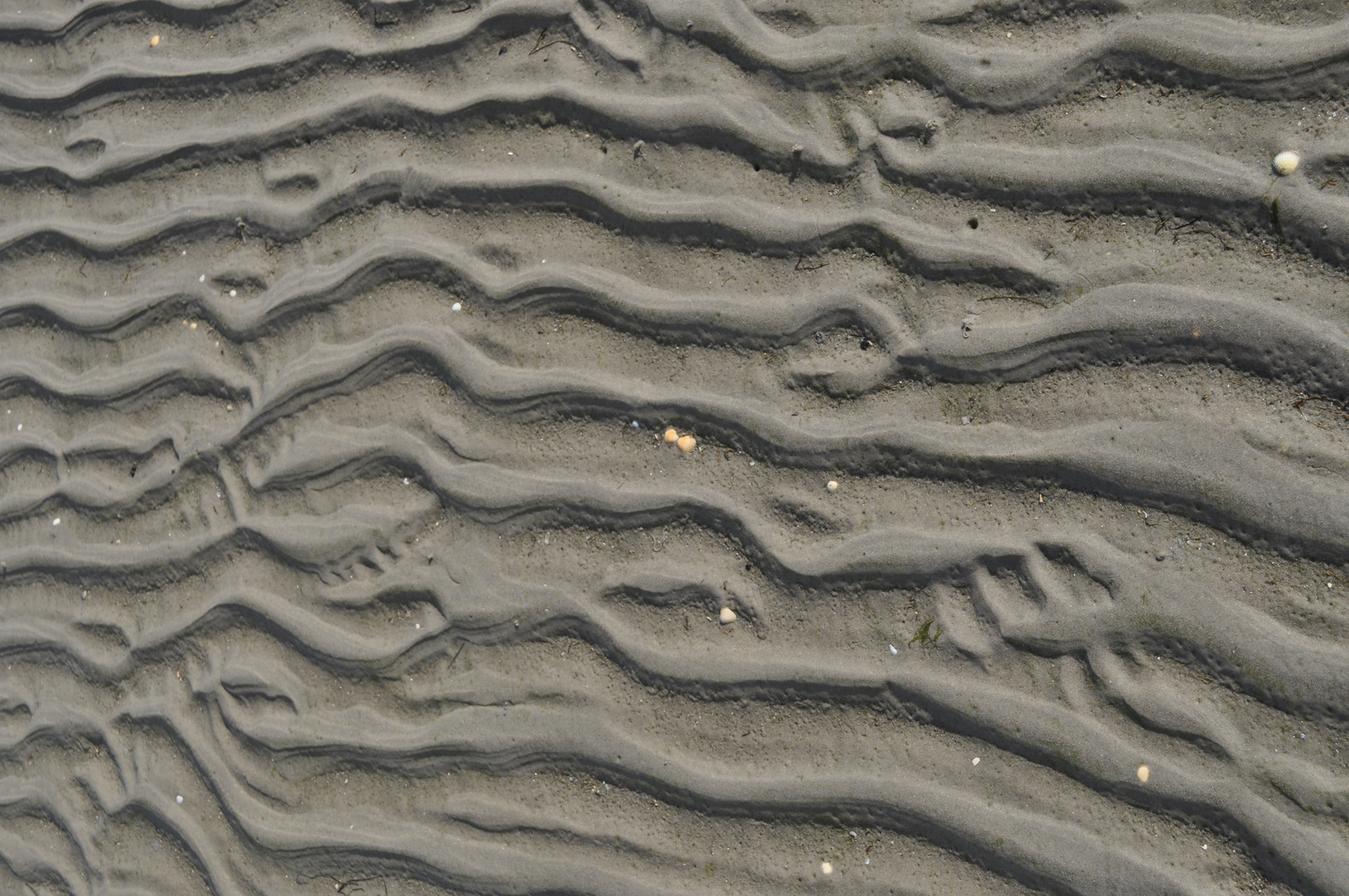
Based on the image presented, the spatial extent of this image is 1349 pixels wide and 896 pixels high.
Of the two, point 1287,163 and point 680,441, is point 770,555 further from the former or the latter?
point 1287,163

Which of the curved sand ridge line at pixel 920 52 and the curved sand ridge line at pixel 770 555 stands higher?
the curved sand ridge line at pixel 920 52

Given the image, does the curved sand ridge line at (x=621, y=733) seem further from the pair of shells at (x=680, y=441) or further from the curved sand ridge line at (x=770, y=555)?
the pair of shells at (x=680, y=441)

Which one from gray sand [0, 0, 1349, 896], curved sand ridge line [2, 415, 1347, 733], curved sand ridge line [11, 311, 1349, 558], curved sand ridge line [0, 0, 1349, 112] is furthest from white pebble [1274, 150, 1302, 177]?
curved sand ridge line [2, 415, 1347, 733]

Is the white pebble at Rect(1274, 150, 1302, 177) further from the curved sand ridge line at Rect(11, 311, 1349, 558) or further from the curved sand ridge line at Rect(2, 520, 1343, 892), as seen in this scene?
the curved sand ridge line at Rect(2, 520, 1343, 892)

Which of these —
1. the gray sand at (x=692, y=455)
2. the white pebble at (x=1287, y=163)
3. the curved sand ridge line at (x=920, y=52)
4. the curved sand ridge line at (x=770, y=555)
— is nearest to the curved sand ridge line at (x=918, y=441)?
the gray sand at (x=692, y=455)

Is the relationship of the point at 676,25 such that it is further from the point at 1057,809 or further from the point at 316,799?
the point at 316,799

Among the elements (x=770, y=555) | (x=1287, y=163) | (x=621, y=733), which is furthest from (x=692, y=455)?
(x=1287, y=163)
